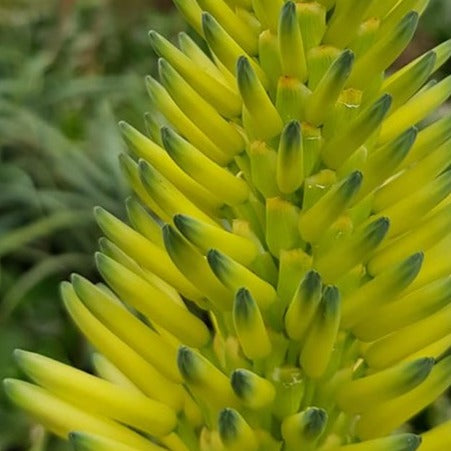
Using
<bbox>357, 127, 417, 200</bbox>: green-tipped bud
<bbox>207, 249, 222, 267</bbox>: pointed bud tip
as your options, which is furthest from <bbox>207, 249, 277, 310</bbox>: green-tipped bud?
<bbox>357, 127, 417, 200</bbox>: green-tipped bud

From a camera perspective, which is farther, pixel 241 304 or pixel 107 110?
pixel 107 110

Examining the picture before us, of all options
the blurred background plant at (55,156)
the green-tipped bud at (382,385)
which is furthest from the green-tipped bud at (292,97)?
the blurred background plant at (55,156)

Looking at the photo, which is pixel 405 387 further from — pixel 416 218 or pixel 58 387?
pixel 58 387

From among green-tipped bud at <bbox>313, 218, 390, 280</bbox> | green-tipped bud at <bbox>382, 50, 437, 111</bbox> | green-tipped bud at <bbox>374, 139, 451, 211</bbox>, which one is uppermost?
green-tipped bud at <bbox>382, 50, 437, 111</bbox>

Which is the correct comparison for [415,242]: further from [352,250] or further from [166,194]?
[166,194]

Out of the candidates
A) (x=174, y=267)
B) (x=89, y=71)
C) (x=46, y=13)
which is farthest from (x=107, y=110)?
Answer: (x=174, y=267)

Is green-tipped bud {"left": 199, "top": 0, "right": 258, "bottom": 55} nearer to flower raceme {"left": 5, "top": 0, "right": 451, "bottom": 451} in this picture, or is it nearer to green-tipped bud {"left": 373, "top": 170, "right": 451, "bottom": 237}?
flower raceme {"left": 5, "top": 0, "right": 451, "bottom": 451}

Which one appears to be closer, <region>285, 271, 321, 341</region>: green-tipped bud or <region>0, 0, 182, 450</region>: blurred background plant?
<region>285, 271, 321, 341</region>: green-tipped bud
